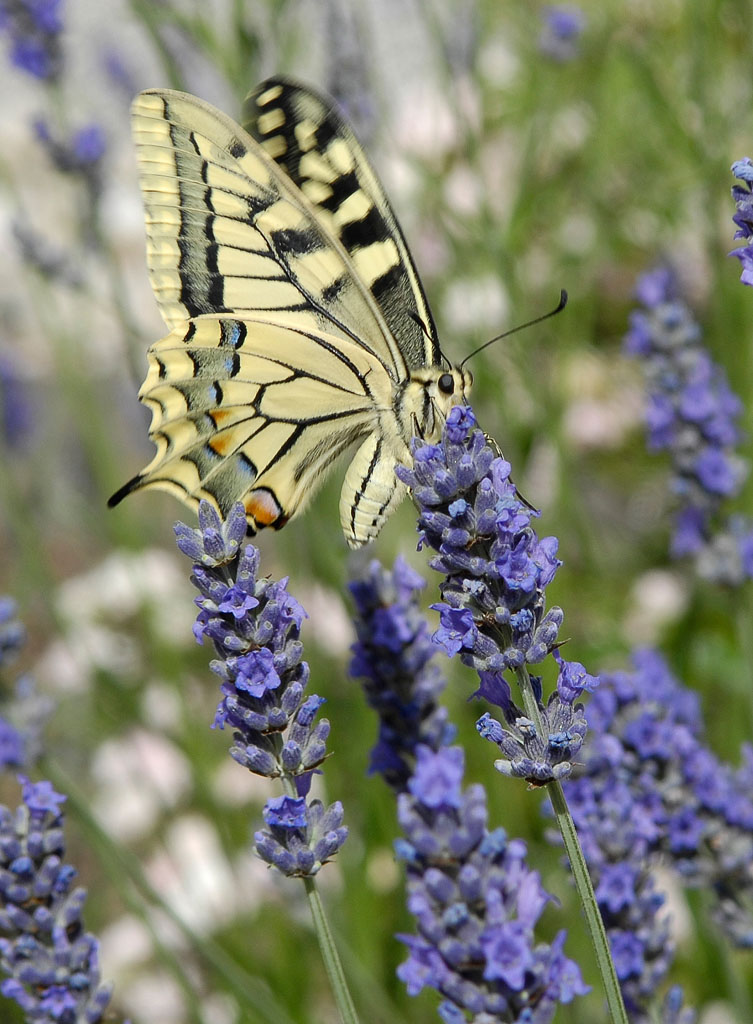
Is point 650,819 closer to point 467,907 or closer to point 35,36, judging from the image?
point 467,907

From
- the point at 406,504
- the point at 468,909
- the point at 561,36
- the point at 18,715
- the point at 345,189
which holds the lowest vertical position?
the point at 468,909

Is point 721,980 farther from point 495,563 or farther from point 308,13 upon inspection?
point 308,13

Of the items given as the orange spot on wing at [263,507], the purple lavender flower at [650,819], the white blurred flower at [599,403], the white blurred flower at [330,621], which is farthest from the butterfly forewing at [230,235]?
the white blurred flower at [599,403]

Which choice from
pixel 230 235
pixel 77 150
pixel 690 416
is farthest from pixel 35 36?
pixel 690 416

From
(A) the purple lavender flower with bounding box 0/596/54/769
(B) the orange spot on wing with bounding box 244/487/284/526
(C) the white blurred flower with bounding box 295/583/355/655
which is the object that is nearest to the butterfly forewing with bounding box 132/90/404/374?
(B) the orange spot on wing with bounding box 244/487/284/526

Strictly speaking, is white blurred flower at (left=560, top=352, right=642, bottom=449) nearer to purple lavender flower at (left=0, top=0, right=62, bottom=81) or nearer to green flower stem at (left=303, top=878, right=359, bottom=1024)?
purple lavender flower at (left=0, top=0, right=62, bottom=81)

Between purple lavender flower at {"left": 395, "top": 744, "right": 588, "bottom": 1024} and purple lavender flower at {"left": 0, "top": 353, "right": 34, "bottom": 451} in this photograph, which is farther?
purple lavender flower at {"left": 0, "top": 353, "right": 34, "bottom": 451}

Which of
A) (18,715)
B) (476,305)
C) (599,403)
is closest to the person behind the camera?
(18,715)
